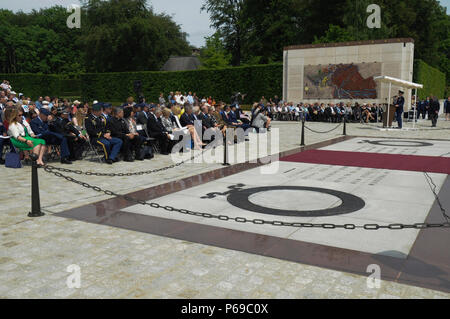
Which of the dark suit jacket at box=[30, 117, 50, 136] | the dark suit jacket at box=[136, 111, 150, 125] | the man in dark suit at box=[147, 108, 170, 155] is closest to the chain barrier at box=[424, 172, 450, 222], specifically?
the man in dark suit at box=[147, 108, 170, 155]

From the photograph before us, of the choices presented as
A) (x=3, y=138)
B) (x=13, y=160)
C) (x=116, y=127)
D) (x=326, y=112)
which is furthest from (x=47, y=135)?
(x=326, y=112)

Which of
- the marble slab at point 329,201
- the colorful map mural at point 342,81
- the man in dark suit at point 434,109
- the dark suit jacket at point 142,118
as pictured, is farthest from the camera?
the colorful map mural at point 342,81

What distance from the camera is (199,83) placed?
3878 centimetres

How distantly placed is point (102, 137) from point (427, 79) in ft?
111

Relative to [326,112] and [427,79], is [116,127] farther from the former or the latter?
[427,79]

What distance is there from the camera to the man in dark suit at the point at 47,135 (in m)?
10.3

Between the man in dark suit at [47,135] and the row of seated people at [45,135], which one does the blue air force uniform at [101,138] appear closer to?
the row of seated people at [45,135]

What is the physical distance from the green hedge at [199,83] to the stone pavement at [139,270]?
1161 inches

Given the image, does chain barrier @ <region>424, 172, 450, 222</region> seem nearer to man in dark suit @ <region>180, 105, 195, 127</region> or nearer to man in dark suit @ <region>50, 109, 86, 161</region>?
man in dark suit @ <region>180, 105, 195, 127</region>

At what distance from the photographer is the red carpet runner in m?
9.98

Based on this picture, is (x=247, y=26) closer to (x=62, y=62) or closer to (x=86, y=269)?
(x=62, y=62)

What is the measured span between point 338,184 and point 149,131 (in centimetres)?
607

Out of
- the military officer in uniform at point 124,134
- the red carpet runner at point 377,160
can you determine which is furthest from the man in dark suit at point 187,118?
the red carpet runner at point 377,160

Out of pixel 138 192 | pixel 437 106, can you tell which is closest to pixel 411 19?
pixel 437 106
